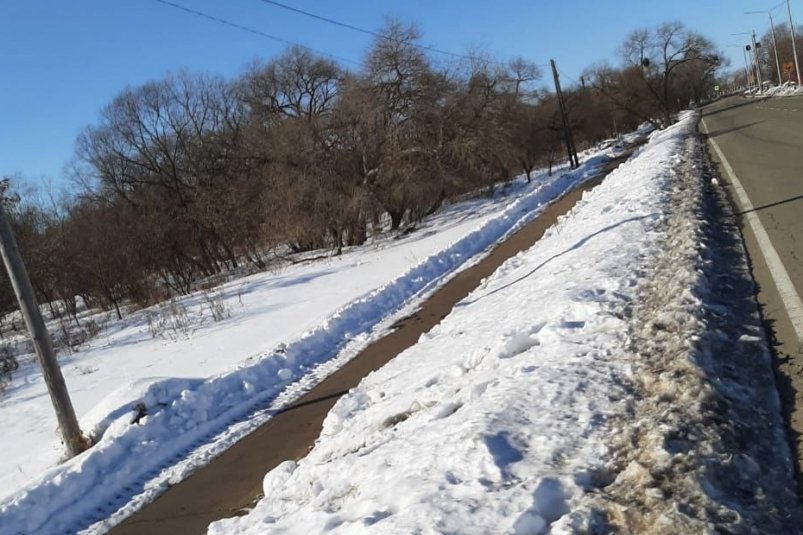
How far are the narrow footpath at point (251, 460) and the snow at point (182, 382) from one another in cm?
25

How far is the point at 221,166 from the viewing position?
4416 cm

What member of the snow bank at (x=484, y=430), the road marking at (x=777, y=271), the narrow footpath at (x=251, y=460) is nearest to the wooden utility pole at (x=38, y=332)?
the narrow footpath at (x=251, y=460)

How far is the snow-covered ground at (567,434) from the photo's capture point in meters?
3.34

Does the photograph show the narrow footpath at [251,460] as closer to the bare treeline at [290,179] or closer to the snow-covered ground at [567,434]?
the snow-covered ground at [567,434]

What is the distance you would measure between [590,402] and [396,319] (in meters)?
7.23

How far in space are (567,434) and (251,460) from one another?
3630 mm

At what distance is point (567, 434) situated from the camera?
4.15m

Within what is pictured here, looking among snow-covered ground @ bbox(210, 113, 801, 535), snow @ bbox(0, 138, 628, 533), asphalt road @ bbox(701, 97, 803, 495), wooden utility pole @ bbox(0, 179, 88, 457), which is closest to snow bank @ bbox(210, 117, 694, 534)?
snow-covered ground @ bbox(210, 113, 801, 535)

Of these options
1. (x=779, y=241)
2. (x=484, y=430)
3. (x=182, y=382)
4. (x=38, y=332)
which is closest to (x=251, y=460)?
(x=182, y=382)

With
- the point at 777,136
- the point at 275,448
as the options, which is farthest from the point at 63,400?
the point at 777,136

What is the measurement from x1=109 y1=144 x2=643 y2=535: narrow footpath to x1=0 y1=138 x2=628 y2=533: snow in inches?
9.9

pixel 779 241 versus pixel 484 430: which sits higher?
pixel 484 430

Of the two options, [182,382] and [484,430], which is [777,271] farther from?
[182,382]

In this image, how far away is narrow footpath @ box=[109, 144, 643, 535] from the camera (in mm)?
5512
